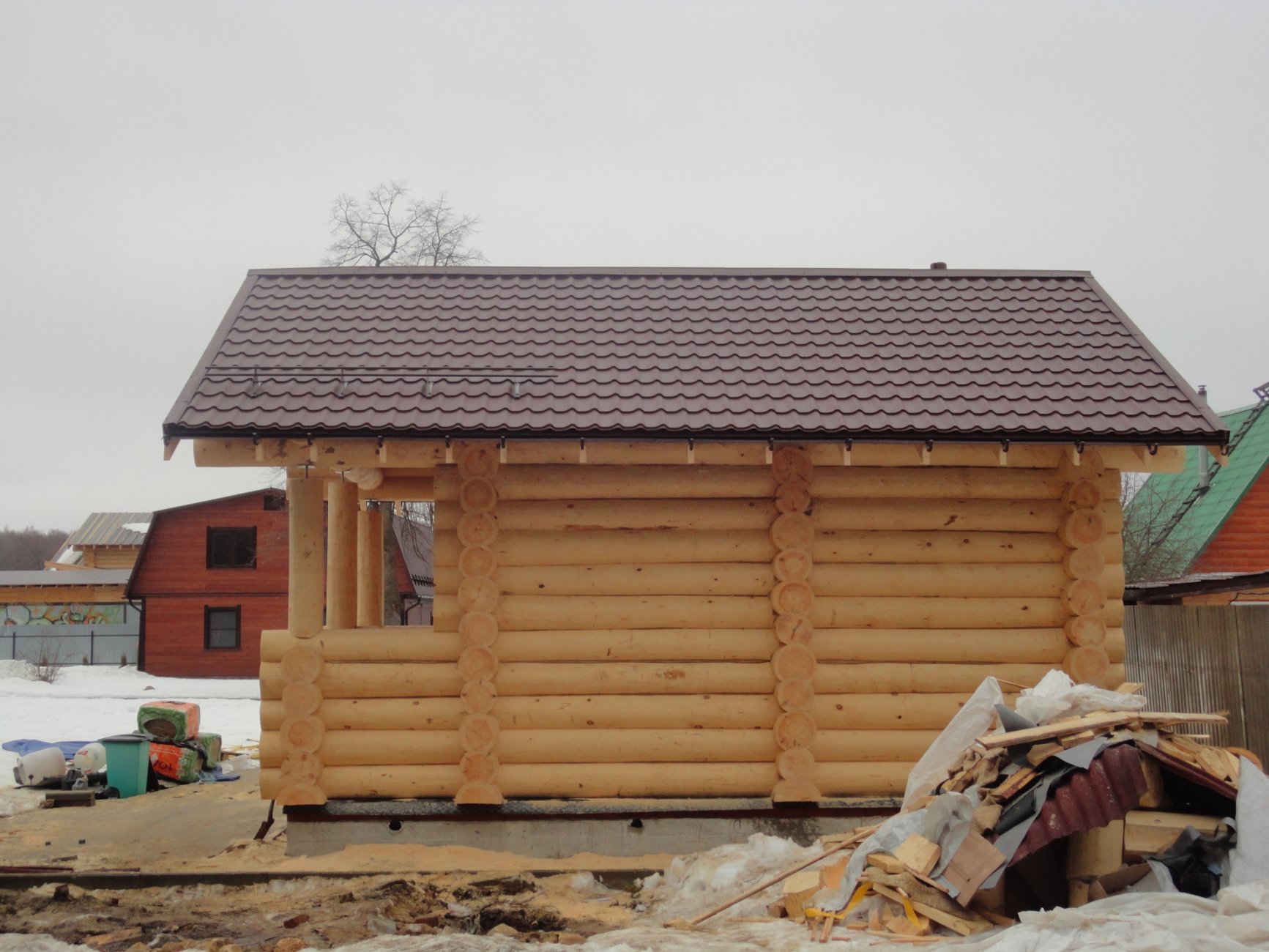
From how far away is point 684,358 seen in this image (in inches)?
375

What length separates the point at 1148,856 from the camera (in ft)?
19.6

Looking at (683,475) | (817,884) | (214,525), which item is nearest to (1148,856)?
(817,884)

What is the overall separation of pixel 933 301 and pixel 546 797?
20.1 feet

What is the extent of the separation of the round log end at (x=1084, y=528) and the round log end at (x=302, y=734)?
6444mm

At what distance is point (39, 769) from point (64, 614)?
26.8 metres

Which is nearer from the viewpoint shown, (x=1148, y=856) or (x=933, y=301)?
(x=1148, y=856)

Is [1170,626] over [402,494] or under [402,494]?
under

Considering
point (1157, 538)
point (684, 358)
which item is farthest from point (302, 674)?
point (1157, 538)

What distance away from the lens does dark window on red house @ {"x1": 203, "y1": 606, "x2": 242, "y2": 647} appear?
30891 mm

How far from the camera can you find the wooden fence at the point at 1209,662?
30.1 feet

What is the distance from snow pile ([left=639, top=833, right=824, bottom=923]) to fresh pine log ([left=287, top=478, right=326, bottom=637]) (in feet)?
11.4

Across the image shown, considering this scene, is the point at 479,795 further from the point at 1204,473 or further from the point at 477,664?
the point at 1204,473

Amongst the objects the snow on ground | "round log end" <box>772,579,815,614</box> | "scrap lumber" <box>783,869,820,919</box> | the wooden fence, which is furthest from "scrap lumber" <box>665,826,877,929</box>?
the snow on ground

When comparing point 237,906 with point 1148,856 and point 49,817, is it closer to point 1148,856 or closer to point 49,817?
point 49,817
